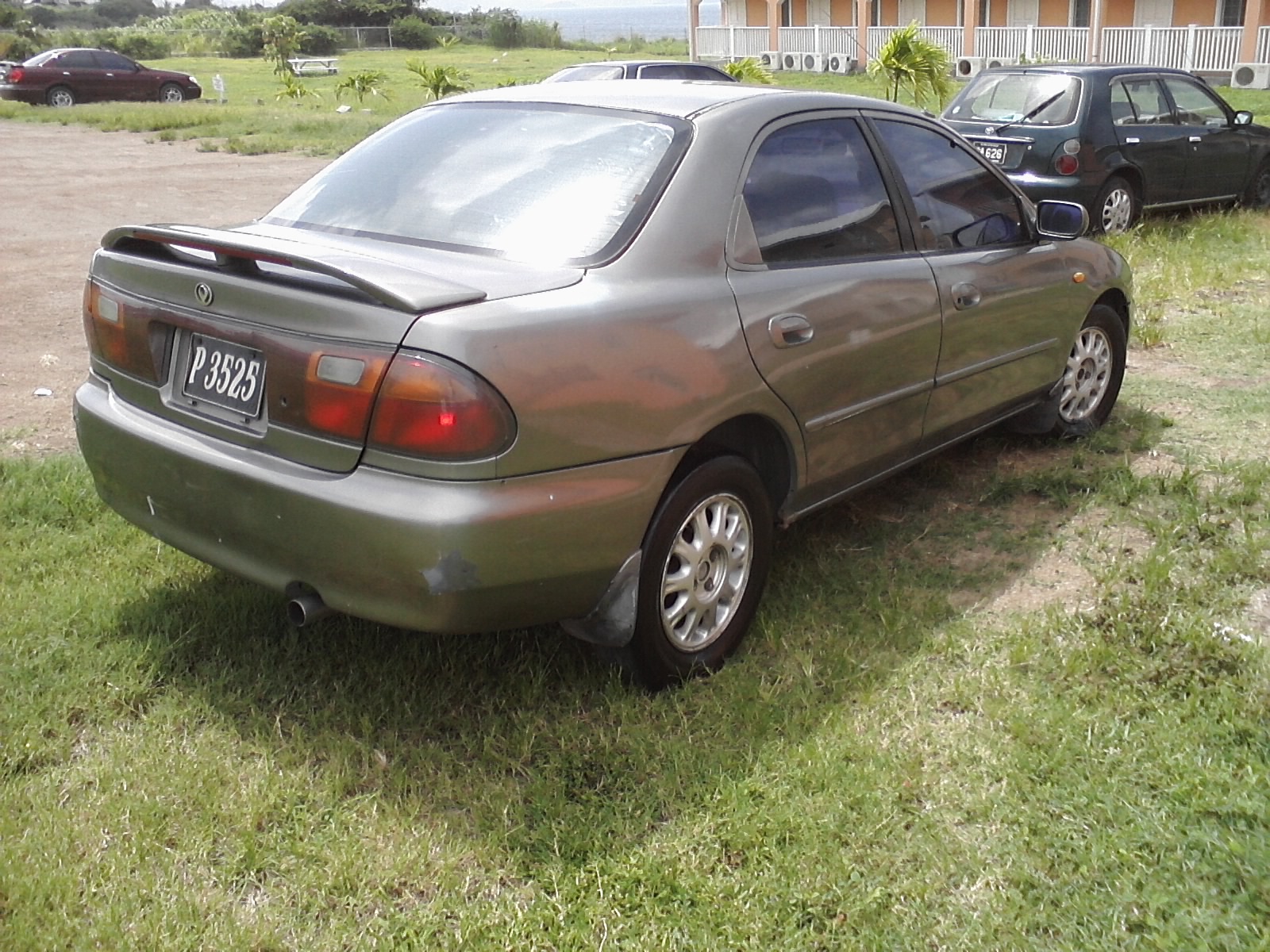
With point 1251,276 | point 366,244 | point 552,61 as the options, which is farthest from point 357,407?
point 552,61

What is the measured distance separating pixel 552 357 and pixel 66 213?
40.2ft

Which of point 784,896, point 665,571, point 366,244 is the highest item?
point 366,244

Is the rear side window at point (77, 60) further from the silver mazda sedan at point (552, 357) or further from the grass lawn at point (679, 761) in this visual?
the silver mazda sedan at point (552, 357)

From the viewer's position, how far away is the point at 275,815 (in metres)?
3.08

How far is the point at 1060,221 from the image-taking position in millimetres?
5105

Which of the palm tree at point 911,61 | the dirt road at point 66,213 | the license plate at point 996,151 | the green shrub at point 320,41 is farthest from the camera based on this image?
the green shrub at point 320,41

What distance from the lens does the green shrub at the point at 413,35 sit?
71938 mm

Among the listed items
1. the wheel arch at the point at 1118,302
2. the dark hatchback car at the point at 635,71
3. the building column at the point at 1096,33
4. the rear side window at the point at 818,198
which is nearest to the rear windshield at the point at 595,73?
the dark hatchback car at the point at 635,71

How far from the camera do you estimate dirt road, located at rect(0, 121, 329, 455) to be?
21.2 feet

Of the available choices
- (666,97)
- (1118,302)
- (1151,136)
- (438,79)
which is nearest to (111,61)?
(438,79)

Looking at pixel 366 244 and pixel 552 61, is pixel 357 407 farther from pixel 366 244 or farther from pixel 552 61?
pixel 552 61

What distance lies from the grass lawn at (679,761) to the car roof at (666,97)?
5.06 ft

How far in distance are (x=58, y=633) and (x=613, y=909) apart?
2.02 meters

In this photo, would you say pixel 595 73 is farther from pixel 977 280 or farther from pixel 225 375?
pixel 225 375
